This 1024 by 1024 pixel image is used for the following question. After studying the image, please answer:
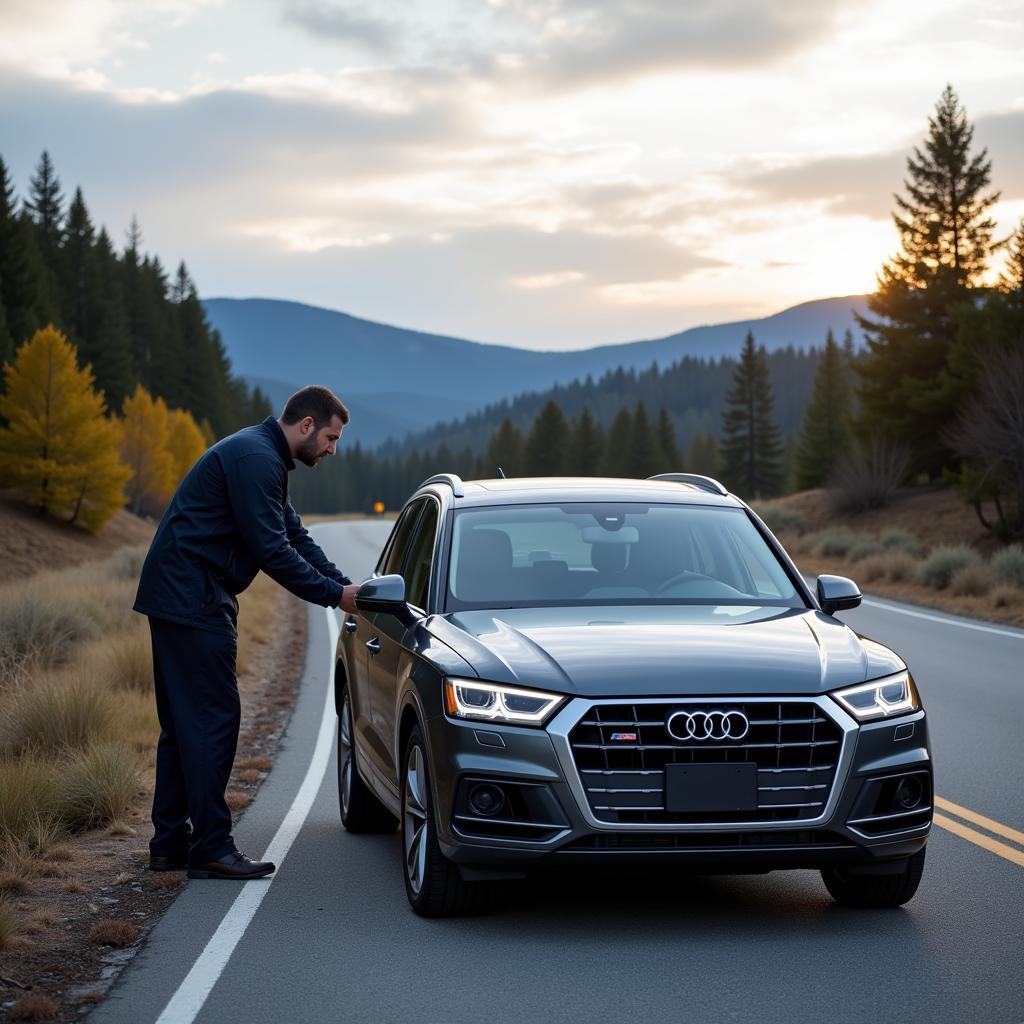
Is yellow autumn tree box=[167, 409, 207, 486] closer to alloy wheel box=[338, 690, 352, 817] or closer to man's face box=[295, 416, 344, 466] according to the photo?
alloy wheel box=[338, 690, 352, 817]

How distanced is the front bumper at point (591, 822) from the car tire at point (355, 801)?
2.26m

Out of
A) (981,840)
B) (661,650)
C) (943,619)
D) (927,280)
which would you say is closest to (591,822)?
(661,650)

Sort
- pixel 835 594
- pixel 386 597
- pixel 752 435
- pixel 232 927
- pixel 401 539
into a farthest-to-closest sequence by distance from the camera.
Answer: pixel 752 435
pixel 401 539
pixel 835 594
pixel 386 597
pixel 232 927

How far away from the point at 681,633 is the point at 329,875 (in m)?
2.16

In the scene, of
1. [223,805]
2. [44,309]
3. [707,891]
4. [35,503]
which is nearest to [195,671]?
[223,805]

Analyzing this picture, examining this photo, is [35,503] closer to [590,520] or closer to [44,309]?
[44,309]

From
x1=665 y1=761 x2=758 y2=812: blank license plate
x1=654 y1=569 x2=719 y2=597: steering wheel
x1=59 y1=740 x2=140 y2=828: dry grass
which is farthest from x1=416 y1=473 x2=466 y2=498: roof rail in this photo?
x1=59 y1=740 x2=140 y2=828: dry grass

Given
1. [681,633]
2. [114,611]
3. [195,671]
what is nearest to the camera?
[681,633]

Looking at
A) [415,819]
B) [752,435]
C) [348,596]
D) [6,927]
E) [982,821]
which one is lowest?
[982,821]

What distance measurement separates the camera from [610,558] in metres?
7.22

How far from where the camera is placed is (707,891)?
21.7ft

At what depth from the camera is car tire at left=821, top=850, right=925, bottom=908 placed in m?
6.14

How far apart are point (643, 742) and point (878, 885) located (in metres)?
1.35

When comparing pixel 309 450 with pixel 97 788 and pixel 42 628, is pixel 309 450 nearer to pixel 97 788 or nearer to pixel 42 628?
pixel 97 788
